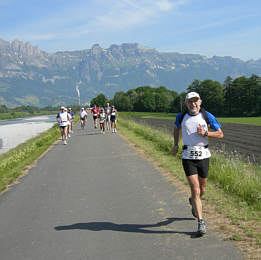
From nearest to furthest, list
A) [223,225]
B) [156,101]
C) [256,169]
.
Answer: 1. [223,225]
2. [256,169]
3. [156,101]

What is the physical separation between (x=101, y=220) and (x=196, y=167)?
182 cm

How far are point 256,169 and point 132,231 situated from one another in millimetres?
4649

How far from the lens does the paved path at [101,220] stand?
14.6 feet

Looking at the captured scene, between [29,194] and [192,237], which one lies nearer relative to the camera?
[192,237]

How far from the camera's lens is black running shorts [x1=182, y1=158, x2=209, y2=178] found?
514 centimetres

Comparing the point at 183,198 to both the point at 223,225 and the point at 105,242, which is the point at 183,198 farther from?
the point at 105,242

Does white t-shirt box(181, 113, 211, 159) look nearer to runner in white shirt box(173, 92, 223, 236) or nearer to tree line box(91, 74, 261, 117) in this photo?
runner in white shirt box(173, 92, 223, 236)

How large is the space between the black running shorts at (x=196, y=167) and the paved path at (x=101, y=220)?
31.2 inches

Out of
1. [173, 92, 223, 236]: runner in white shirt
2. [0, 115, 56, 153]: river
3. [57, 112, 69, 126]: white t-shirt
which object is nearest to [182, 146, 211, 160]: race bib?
[173, 92, 223, 236]: runner in white shirt

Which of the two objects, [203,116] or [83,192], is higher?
[203,116]

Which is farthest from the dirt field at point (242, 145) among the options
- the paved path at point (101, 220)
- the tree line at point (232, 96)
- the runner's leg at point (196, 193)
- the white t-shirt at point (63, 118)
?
the tree line at point (232, 96)

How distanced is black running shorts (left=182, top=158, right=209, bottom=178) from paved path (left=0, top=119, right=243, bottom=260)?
0.79m

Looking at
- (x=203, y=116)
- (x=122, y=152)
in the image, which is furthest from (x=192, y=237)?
(x=122, y=152)

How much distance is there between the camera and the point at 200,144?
17.1 feet
